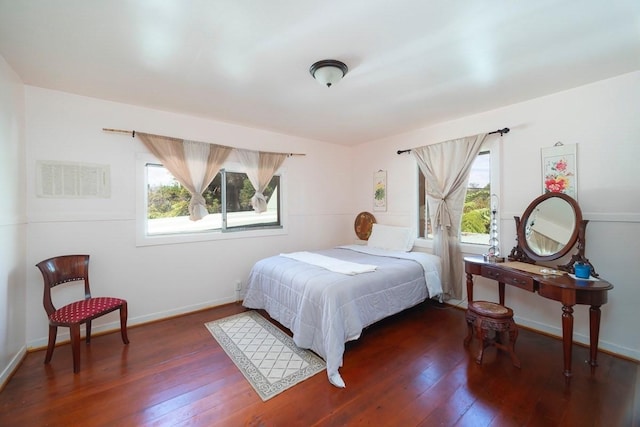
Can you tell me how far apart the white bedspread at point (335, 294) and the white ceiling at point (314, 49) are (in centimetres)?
178

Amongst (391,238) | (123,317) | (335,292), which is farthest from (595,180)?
(123,317)

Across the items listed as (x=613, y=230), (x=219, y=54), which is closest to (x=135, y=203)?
(x=219, y=54)

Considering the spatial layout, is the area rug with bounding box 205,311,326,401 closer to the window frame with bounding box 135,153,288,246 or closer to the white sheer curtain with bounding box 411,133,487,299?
the window frame with bounding box 135,153,288,246

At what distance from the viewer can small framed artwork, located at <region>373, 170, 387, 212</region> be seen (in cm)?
429

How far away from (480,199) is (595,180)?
3.24 feet

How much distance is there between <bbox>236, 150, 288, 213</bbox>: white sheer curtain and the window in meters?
2.64

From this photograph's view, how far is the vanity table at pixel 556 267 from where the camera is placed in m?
2.01

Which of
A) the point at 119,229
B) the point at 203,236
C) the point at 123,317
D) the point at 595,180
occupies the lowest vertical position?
the point at 123,317

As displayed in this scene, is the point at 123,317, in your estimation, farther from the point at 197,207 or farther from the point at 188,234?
the point at 197,207

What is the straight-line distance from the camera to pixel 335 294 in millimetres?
2240

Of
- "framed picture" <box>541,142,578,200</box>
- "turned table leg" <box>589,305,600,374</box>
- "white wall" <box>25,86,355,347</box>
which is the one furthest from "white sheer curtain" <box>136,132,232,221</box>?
"turned table leg" <box>589,305,600,374</box>

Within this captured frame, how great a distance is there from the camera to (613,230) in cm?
238

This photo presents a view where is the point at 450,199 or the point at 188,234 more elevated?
the point at 450,199

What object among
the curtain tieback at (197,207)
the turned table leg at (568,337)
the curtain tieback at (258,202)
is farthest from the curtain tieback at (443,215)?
the curtain tieback at (197,207)
